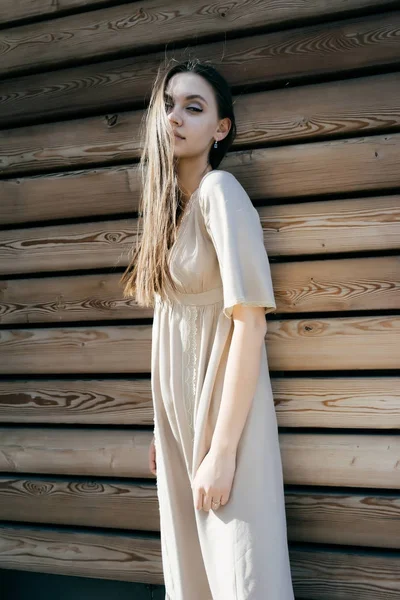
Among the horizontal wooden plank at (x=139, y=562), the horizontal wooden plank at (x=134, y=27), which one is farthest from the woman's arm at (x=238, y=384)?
the horizontal wooden plank at (x=134, y=27)

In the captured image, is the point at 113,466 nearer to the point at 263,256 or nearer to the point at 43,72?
the point at 263,256

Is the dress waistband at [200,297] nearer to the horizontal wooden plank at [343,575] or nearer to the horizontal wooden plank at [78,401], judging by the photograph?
the horizontal wooden plank at [78,401]

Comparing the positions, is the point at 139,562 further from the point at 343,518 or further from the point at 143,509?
the point at 343,518

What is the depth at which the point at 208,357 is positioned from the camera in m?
1.88

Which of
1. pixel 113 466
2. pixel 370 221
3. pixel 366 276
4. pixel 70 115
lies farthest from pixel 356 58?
pixel 113 466

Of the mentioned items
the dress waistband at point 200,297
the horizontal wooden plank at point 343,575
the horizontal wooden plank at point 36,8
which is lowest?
the horizontal wooden plank at point 343,575

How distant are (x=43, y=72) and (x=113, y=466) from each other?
182 centimetres

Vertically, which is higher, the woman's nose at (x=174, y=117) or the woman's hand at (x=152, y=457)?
the woman's nose at (x=174, y=117)

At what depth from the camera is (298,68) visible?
7.86ft

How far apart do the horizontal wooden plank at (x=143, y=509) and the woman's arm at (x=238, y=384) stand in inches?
33.3

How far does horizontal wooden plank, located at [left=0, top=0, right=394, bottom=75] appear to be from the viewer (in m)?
2.39

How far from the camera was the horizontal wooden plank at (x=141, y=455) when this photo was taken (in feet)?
7.62

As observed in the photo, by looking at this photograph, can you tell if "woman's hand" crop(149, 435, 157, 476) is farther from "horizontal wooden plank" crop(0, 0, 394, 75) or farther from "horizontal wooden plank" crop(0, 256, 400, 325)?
"horizontal wooden plank" crop(0, 0, 394, 75)

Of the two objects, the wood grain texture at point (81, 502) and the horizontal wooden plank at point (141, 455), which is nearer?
the horizontal wooden plank at point (141, 455)
